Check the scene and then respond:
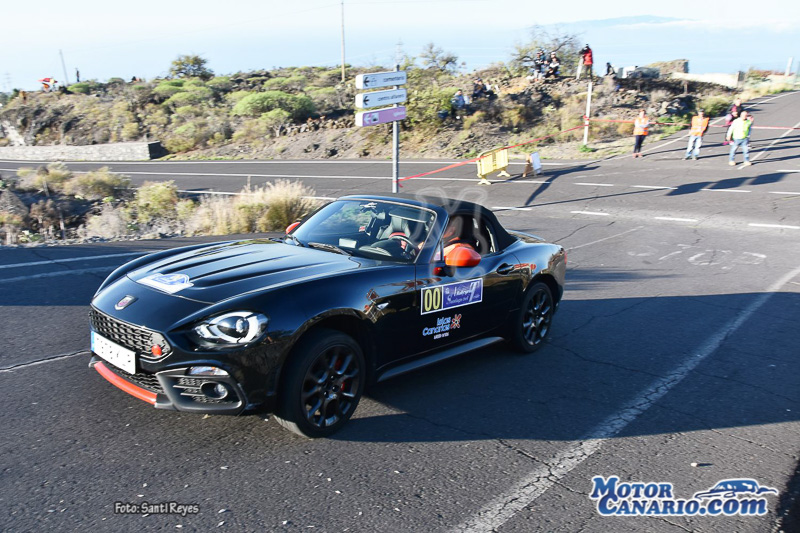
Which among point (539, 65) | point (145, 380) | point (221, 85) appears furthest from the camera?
point (221, 85)

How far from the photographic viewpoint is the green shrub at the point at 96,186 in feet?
65.3

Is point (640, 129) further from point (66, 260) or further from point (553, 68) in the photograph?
point (66, 260)

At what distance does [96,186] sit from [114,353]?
18.1m

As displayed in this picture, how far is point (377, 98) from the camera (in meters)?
11.3

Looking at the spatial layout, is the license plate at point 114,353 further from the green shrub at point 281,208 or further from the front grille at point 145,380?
the green shrub at point 281,208

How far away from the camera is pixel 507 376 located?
5625 millimetres

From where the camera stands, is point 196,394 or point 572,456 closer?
point 196,394

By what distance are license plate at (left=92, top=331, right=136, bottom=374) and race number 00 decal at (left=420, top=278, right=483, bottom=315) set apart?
2.07m

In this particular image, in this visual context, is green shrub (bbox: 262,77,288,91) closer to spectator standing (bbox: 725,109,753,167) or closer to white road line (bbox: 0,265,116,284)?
spectator standing (bbox: 725,109,753,167)

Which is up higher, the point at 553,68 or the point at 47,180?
the point at 553,68

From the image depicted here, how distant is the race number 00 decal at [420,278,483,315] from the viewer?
4.95 metres

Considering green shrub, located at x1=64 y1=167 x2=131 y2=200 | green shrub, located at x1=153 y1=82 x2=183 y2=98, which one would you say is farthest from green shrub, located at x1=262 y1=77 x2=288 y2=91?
green shrub, located at x1=64 y1=167 x2=131 y2=200

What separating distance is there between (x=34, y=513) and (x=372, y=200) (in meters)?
3.44

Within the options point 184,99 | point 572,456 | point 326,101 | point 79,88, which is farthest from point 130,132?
point 572,456
